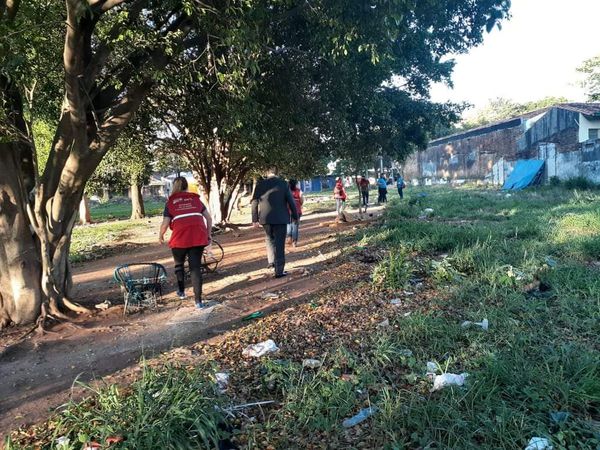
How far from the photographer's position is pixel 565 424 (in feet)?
9.04

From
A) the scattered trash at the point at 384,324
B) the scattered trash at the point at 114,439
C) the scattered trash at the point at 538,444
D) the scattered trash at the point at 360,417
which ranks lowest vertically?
the scattered trash at the point at 360,417

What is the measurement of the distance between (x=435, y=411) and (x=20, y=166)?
5.67 m

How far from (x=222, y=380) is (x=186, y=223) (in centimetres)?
272

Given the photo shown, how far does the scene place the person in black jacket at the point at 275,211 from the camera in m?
7.46

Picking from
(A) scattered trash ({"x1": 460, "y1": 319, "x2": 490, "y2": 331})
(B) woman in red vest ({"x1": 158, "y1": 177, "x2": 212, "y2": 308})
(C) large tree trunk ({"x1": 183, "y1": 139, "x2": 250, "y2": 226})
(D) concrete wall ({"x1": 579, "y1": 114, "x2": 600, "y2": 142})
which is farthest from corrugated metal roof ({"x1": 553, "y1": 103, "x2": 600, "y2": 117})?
(B) woman in red vest ({"x1": 158, "y1": 177, "x2": 212, "y2": 308})

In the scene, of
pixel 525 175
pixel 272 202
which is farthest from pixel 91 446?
pixel 525 175

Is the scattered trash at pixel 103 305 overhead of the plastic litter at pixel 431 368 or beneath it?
overhead

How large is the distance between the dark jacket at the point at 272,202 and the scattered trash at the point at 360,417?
4.58 metres

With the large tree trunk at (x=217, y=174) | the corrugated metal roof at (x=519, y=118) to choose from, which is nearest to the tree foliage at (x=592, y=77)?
the corrugated metal roof at (x=519, y=118)

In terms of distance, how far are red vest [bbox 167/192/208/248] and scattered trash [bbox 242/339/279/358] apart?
2.00 m

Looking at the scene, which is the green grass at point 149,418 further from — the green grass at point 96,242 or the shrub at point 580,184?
the shrub at point 580,184

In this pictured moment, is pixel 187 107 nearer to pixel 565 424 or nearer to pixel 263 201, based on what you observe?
pixel 263 201

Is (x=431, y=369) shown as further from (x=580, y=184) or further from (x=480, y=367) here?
→ (x=580, y=184)

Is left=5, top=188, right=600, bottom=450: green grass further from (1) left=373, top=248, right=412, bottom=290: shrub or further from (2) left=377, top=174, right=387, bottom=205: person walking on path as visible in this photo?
(2) left=377, top=174, right=387, bottom=205: person walking on path
